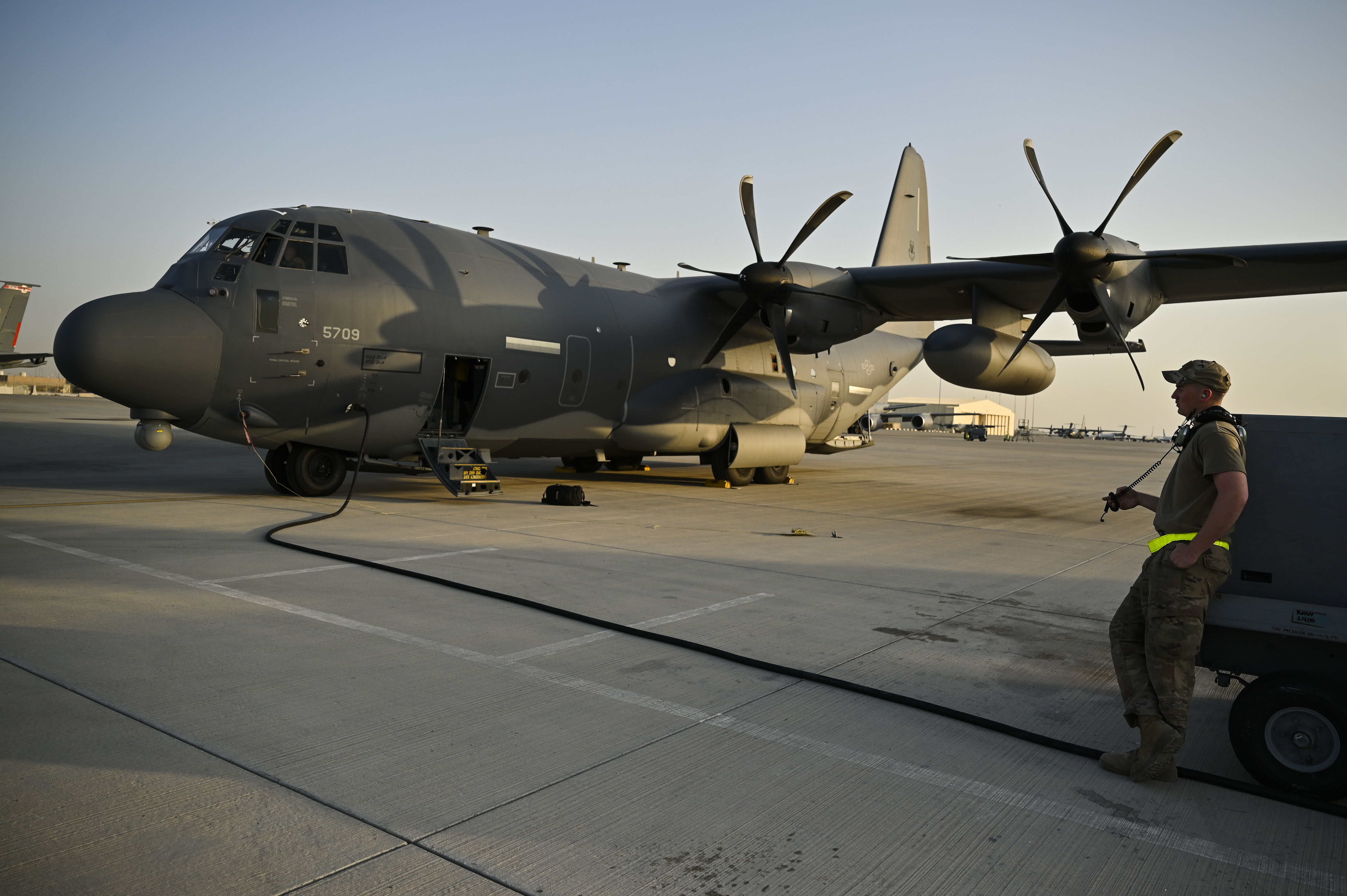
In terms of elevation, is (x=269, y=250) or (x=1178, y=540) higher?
(x=269, y=250)

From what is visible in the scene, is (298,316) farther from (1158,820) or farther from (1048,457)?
(1048,457)

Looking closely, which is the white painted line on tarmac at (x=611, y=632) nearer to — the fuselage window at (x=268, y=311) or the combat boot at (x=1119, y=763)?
the combat boot at (x=1119, y=763)

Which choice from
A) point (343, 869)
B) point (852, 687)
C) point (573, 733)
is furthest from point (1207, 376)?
point (343, 869)

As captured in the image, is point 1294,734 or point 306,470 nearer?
point 1294,734

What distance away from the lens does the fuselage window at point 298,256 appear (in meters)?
11.4

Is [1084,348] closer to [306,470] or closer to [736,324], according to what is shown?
[736,324]

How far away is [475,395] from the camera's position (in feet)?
43.8

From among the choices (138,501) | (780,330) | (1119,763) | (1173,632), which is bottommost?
(138,501)

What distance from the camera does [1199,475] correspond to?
375 centimetres

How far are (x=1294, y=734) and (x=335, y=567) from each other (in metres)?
7.02

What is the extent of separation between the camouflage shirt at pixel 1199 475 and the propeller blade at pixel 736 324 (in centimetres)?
1155

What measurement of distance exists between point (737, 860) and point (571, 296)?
12.5 metres

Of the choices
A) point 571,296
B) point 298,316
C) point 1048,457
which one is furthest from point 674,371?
point 1048,457

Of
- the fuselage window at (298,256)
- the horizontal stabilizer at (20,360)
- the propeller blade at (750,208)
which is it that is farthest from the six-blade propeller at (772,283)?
the horizontal stabilizer at (20,360)
